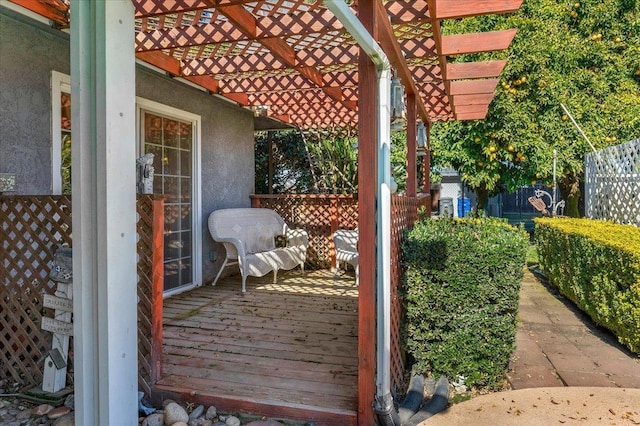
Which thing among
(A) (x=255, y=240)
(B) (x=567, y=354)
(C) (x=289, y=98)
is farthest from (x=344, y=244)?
(B) (x=567, y=354)

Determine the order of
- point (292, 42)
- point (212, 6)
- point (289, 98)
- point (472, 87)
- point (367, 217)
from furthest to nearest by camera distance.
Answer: point (289, 98), point (472, 87), point (292, 42), point (212, 6), point (367, 217)

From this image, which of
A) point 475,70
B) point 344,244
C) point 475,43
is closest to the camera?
point 475,43

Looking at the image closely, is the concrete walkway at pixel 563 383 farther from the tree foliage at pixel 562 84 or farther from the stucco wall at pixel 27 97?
the tree foliage at pixel 562 84

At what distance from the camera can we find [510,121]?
8812 mm

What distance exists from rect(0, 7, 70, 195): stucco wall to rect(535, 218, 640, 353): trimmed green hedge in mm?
4743

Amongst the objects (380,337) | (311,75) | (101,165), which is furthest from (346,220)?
(101,165)

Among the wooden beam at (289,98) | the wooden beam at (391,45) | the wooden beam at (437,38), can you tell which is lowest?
the wooden beam at (391,45)

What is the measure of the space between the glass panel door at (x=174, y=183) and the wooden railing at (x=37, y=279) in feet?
6.23

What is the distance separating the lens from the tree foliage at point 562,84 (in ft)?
28.8

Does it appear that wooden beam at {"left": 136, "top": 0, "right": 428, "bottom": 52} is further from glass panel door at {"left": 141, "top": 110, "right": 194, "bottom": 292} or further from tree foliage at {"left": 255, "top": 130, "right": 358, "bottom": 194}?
tree foliage at {"left": 255, "top": 130, "right": 358, "bottom": 194}

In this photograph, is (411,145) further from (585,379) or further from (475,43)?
(585,379)

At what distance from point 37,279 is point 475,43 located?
3.86 m

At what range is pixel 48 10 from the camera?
3.23 metres

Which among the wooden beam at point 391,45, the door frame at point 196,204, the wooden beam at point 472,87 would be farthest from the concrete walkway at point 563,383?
the door frame at point 196,204
